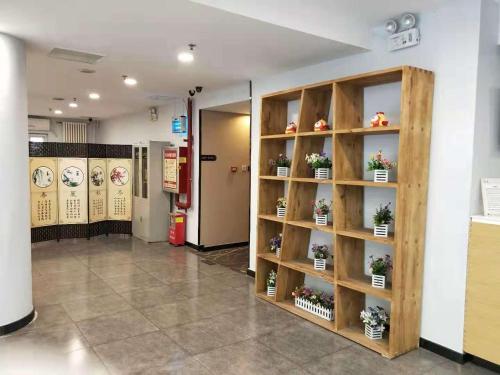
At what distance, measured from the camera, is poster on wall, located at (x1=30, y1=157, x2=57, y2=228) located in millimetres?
6684

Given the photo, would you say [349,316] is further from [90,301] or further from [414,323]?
[90,301]

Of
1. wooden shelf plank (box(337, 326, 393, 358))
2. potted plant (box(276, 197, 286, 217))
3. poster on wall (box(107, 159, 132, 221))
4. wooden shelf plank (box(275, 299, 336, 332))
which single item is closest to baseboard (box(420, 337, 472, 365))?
wooden shelf plank (box(337, 326, 393, 358))

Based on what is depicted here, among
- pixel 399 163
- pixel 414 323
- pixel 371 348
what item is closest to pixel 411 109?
pixel 399 163

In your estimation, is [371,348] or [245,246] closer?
[371,348]

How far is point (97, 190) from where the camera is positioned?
24.6ft

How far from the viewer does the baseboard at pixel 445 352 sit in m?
3.05

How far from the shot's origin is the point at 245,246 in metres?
7.11

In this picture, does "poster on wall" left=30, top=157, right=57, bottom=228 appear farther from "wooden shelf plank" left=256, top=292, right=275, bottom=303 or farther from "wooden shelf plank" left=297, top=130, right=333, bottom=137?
"wooden shelf plank" left=297, top=130, right=333, bottom=137

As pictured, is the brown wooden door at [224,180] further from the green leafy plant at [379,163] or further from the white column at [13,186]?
the green leafy plant at [379,163]

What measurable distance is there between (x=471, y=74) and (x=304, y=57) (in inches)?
61.9

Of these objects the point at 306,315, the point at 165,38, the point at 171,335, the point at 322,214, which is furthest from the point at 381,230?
the point at 165,38

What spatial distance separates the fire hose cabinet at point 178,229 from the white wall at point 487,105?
16.1 ft

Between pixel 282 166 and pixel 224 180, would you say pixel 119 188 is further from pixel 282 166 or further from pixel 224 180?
pixel 282 166

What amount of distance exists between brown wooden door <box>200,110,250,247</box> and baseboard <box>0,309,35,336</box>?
3.26 meters
